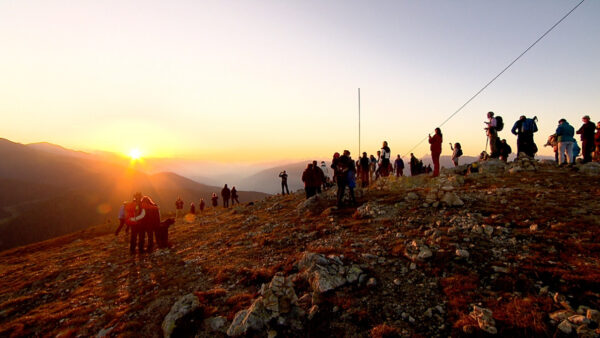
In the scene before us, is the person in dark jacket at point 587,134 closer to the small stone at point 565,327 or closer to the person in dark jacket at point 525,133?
the person in dark jacket at point 525,133

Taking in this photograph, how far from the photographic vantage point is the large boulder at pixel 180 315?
633 centimetres

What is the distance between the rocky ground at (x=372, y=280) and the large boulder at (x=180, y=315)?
0.03m

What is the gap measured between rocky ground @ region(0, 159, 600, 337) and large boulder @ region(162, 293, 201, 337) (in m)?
0.03

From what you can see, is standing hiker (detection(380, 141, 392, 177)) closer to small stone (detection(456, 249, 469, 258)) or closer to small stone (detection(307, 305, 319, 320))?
small stone (detection(456, 249, 469, 258))

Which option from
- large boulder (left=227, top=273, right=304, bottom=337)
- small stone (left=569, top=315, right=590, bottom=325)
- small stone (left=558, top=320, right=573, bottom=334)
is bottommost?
large boulder (left=227, top=273, right=304, bottom=337)

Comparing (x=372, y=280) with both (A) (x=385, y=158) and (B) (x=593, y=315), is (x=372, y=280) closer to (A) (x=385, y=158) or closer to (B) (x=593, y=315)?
(B) (x=593, y=315)

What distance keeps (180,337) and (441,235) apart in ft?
27.4

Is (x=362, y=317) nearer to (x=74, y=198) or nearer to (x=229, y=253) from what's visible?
(x=229, y=253)

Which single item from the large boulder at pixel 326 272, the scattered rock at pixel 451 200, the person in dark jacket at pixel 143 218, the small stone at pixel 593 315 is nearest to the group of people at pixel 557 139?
the scattered rock at pixel 451 200

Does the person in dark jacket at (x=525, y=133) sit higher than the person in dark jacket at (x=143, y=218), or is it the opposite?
the person in dark jacket at (x=525, y=133)

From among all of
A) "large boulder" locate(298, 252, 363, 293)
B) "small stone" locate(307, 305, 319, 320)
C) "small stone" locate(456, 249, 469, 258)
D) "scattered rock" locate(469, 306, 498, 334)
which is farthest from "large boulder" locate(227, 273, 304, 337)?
"small stone" locate(456, 249, 469, 258)

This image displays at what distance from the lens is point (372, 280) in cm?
691

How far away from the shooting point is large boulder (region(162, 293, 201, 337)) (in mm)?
6332

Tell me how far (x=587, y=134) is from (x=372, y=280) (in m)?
17.6
